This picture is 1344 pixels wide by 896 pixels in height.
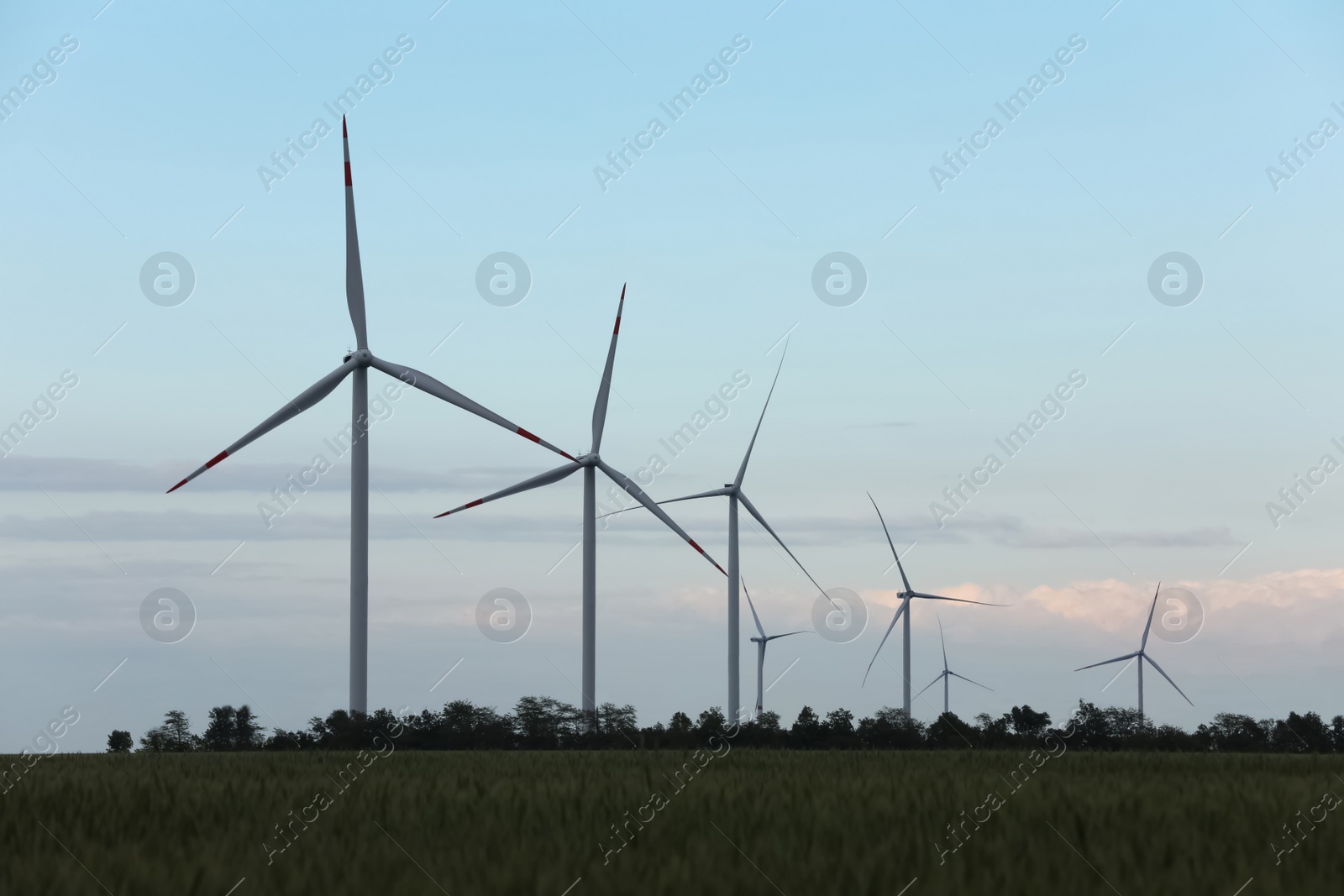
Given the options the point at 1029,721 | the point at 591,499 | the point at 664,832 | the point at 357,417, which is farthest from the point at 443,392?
the point at 664,832

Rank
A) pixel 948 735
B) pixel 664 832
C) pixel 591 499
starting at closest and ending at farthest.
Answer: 1. pixel 664 832
2. pixel 948 735
3. pixel 591 499

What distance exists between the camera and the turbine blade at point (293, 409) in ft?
189

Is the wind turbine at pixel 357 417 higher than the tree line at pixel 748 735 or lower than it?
higher

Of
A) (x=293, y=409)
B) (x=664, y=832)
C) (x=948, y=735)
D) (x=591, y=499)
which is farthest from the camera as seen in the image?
(x=591, y=499)

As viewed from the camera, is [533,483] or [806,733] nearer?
[806,733]

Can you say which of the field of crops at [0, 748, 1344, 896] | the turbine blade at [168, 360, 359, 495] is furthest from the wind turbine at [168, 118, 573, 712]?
the field of crops at [0, 748, 1344, 896]

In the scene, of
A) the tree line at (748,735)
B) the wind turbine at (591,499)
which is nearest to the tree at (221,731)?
the tree line at (748,735)

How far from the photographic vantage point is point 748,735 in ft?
170

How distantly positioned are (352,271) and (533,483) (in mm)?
17340

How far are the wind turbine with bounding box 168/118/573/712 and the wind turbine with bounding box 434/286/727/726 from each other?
29.4 ft

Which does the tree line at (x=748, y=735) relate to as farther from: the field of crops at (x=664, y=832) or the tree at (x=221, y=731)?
the field of crops at (x=664, y=832)

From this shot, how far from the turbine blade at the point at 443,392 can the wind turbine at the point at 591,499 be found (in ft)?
29.0

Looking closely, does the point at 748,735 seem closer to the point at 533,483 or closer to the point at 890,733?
the point at 890,733

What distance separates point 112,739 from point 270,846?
1864 inches
